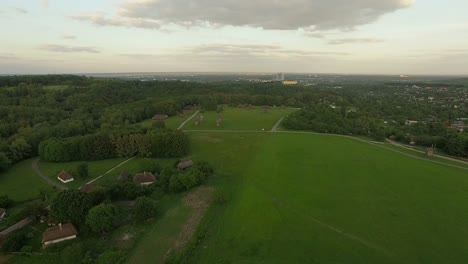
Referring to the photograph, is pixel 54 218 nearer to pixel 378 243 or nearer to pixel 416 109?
pixel 378 243

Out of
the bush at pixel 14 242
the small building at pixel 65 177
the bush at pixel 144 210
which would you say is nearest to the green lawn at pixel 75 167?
the small building at pixel 65 177

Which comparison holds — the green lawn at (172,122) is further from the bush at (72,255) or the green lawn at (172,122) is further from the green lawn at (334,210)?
the bush at (72,255)

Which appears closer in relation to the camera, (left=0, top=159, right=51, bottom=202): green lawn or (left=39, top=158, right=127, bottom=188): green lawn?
(left=0, top=159, right=51, bottom=202): green lawn

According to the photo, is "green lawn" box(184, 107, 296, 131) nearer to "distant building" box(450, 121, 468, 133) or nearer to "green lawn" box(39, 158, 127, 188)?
"green lawn" box(39, 158, 127, 188)

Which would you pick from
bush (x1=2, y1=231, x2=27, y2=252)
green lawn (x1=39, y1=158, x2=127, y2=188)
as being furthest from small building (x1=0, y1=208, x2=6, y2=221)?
green lawn (x1=39, y1=158, x2=127, y2=188)

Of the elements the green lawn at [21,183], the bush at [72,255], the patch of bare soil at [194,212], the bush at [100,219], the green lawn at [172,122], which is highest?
the bush at [100,219]

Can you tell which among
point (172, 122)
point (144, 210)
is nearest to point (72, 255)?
point (144, 210)

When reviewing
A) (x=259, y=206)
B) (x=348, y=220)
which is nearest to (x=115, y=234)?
(x=259, y=206)
